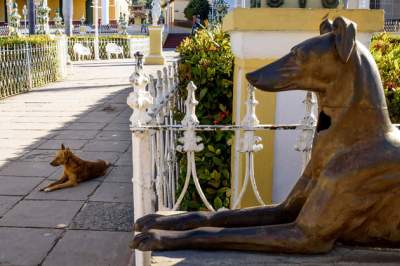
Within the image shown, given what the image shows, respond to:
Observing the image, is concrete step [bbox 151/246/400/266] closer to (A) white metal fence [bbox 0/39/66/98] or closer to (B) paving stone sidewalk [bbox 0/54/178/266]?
(B) paving stone sidewalk [bbox 0/54/178/266]

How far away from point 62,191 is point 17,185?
1.87 ft

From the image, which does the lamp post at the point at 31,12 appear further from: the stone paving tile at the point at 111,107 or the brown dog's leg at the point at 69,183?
the brown dog's leg at the point at 69,183

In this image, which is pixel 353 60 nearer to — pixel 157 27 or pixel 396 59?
pixel 396 59

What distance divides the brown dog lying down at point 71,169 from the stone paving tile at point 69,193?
0.07 m

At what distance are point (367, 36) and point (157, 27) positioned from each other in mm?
17375

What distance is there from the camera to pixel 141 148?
2.69m

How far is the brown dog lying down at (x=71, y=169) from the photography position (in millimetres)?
5492

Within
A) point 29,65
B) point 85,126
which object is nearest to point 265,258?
point 85,126

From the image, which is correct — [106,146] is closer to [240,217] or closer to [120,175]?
[120,175]

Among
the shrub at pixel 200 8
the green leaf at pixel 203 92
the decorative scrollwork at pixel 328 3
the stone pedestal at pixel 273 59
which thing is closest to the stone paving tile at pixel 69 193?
the green leaf at pixel 203 92

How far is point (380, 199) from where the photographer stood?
188 cm

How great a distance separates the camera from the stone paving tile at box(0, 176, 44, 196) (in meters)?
5.25

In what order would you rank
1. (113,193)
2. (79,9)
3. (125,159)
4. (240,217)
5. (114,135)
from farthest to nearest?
(79,9)
(114,135)
(125,159)
(113,193)
(240,217)

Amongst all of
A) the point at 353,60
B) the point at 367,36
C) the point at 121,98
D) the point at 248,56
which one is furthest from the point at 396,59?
the point at 121,98
